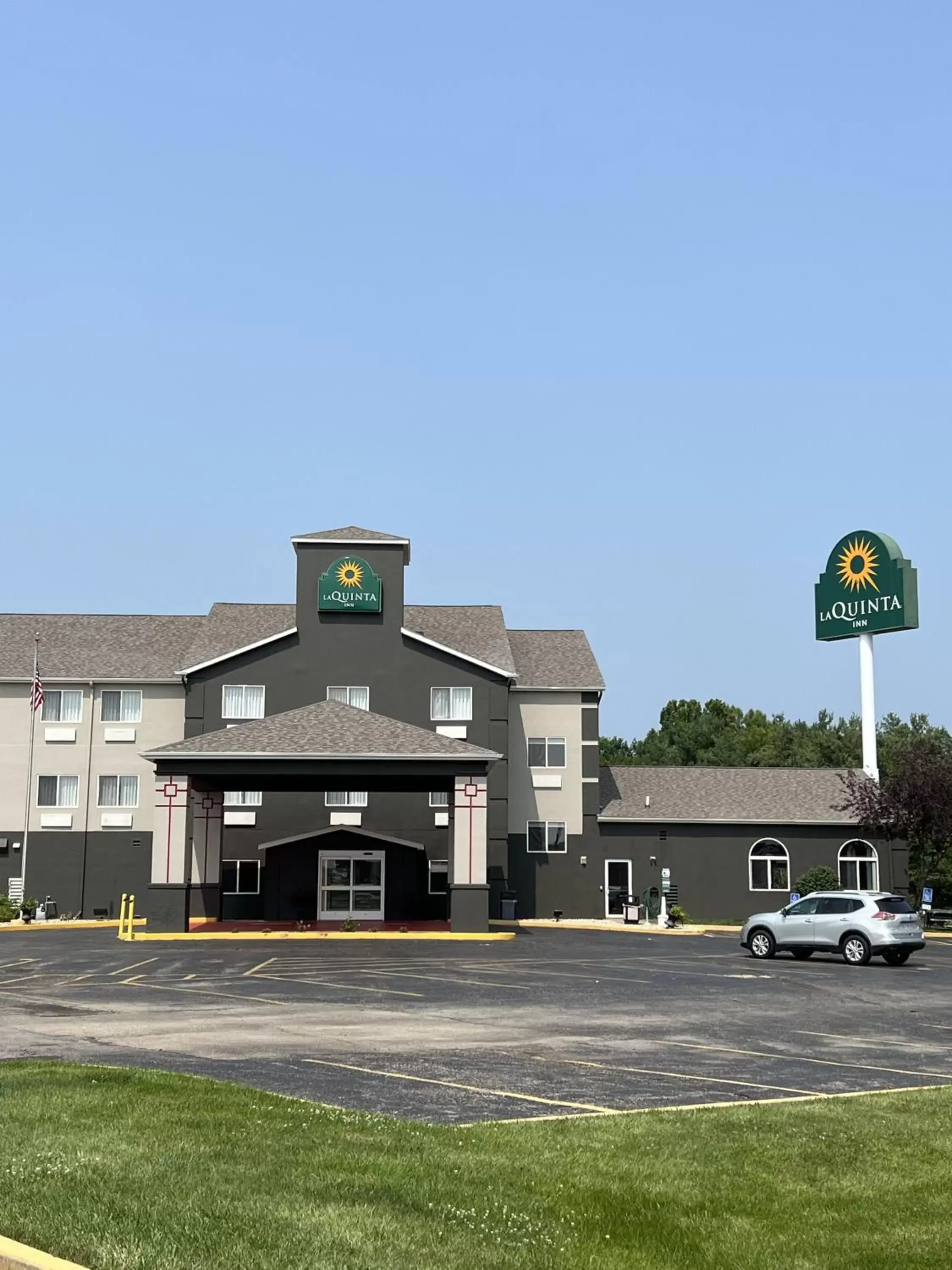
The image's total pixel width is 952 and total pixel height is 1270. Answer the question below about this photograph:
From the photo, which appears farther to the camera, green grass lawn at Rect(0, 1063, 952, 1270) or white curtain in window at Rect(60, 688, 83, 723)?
white curtain in window at Rect(60, 688, 83, 723)

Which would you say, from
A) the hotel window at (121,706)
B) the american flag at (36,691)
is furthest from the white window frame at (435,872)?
the american flag at (36,691)

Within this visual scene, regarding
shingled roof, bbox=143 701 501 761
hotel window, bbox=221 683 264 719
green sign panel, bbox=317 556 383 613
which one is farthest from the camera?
green sign panel, bbox=317 556 383 613

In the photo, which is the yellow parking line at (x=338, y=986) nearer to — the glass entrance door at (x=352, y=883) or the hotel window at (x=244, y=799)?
the glass entrance door at (x=352, y=883)

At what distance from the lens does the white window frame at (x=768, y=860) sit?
165 ft

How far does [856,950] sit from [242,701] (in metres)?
26.3

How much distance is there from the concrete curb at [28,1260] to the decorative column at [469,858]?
32.3 meters

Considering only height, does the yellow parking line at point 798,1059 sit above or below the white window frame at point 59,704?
below

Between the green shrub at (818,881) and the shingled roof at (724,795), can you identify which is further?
the shingled roof at (724,795)

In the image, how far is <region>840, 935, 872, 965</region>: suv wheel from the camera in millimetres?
29281

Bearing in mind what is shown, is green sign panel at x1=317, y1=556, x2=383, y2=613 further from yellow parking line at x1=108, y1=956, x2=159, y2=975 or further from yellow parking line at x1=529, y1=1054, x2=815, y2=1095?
yellow parking line at x1=529, y1=1054, x2=815, y2=1095

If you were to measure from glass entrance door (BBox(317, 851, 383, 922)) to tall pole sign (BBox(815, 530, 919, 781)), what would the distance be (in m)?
19.3

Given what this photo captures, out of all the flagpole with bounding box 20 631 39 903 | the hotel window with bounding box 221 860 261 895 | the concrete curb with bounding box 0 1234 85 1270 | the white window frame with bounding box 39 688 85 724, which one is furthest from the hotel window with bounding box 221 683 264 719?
the concrete curb with bounding box 0 1234 85 1270

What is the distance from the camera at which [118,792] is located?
49594 mm

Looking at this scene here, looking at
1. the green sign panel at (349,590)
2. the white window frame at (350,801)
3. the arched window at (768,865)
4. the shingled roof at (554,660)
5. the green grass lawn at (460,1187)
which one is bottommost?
the green grass lawn at (460,1187)
